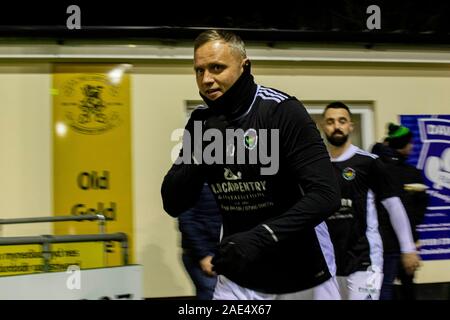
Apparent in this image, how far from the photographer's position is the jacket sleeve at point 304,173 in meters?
2.64

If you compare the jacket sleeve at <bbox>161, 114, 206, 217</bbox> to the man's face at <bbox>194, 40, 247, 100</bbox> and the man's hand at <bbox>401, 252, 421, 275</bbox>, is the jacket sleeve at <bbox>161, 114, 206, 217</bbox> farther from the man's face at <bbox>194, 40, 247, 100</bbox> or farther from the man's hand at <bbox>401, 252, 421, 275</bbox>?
the man's hand at <bbox>401, 252, 421, 275</bbox>

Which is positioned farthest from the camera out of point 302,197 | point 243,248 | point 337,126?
point 337,126

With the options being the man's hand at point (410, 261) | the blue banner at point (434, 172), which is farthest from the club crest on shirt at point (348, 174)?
the blue banner at point (434, 172)

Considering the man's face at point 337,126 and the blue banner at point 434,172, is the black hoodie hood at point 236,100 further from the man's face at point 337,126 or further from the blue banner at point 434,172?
the blue banner at point 434,172

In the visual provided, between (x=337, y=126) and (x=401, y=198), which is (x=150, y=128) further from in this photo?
(x=401, y=198)

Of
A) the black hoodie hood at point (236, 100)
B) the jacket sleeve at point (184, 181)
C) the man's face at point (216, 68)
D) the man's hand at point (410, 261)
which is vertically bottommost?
the man's hand at point (410, 261)

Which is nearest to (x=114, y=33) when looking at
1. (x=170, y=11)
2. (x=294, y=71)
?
(x=170, y=11)

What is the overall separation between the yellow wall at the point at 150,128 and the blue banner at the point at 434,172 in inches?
8.3

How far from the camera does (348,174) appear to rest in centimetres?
455

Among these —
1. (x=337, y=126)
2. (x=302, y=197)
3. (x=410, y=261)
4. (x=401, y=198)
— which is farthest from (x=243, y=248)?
(x=401, y=198)

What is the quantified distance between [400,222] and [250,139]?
236 centimetres

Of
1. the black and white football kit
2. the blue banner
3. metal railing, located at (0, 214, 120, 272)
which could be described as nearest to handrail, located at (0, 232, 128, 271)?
metal railing, located at (0, 214, 120, 272)

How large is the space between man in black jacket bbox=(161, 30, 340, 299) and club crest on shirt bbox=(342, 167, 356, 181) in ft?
4.95
